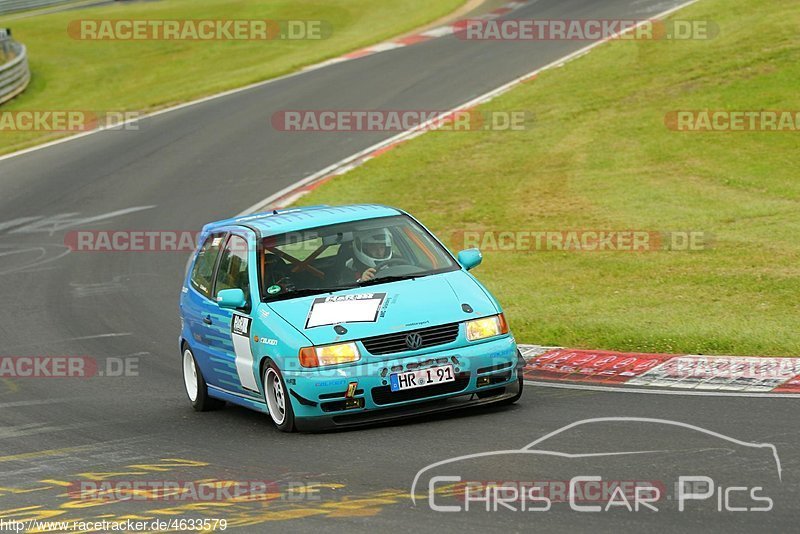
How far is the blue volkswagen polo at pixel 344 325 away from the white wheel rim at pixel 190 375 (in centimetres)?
7

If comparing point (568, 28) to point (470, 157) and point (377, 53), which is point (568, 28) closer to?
point (377, 53)

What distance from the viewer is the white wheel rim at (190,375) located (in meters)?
11.1

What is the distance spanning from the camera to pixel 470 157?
2333 centimetres

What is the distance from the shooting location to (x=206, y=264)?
11.2 m

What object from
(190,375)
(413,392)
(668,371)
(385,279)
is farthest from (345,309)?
(668,371)

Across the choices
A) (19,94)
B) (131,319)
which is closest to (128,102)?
(19,94)

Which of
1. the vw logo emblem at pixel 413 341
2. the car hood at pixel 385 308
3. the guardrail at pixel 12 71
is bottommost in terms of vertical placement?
the vw logo emblem at pixel 413 341

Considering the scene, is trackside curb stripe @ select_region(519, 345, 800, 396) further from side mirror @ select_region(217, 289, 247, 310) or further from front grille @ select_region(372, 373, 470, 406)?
side mirror @ select_region(217, 289, 247, 310)

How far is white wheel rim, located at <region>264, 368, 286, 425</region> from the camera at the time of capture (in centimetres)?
941

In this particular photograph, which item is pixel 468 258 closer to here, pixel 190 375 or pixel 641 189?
pixel 190 375

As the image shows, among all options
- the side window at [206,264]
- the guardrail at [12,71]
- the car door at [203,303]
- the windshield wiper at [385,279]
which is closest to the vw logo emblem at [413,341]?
the windshield wiper at [385,279]

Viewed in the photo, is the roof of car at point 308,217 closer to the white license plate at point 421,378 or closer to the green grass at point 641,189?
the white license plate at point 421,378

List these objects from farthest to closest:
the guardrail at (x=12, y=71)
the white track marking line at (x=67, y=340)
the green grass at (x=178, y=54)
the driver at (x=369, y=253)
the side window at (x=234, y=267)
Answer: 1. the guardrail at (x=12, y=71)
2. the green grass at (x=178, y=54)
3. the white track marking line at (x=67, y=340)
4. the side window at (x=234, y=267)
5. the driver at (x=369, y=253)

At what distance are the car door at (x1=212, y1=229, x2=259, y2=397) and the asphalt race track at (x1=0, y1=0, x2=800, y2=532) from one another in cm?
37
